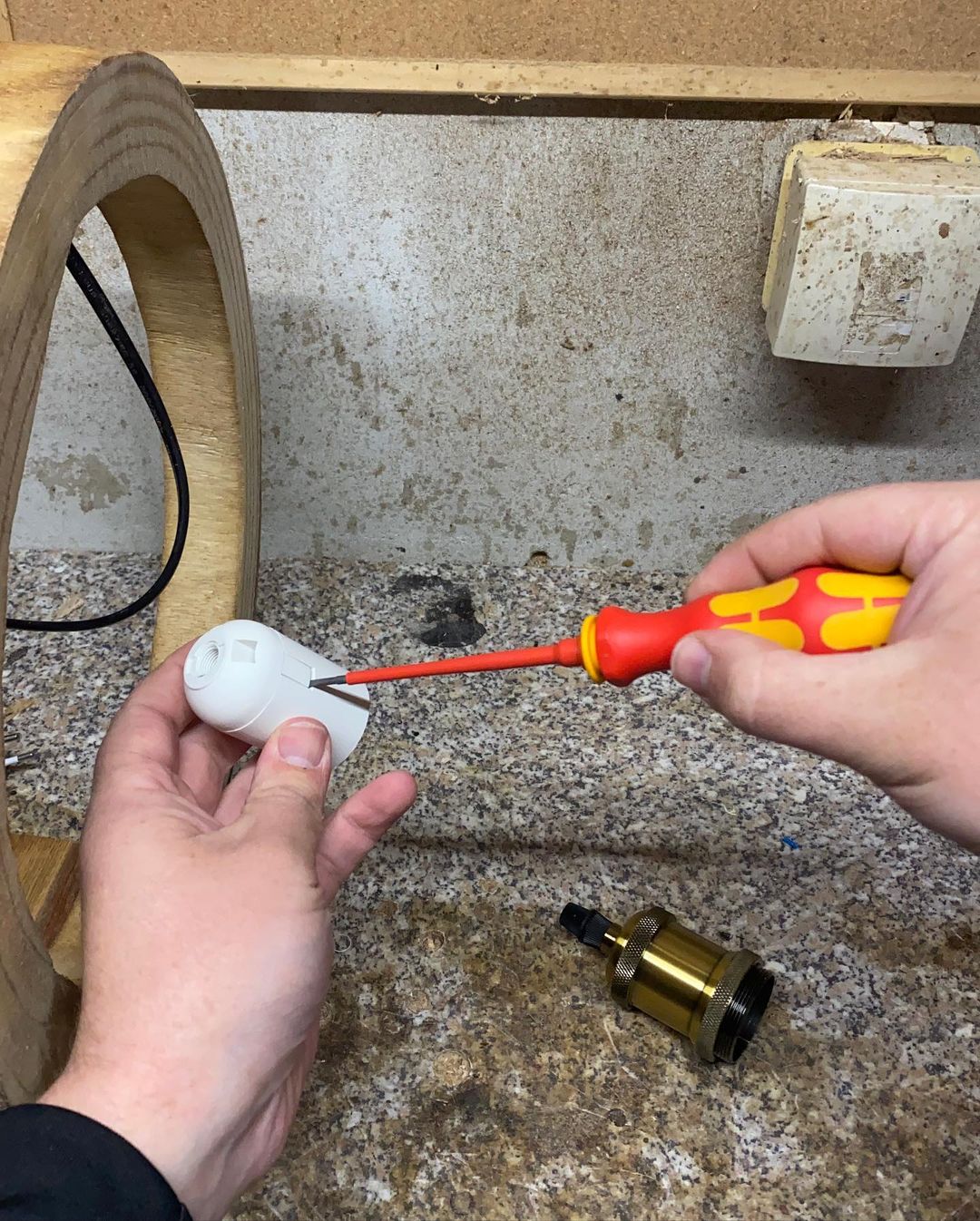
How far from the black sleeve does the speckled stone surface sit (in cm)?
29

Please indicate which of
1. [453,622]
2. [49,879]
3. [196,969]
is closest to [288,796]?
[196,969]

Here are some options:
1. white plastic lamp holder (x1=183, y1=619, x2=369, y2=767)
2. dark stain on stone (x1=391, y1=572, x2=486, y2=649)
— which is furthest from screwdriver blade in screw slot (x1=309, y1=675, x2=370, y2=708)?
dark stain on stone (x1=391, y1=572, x2=486, y2=649)

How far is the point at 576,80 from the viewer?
85 centimetres

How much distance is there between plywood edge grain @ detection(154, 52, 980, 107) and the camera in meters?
0.85

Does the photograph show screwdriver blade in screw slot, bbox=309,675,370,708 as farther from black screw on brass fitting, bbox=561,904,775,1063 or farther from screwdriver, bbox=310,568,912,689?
black screw on brass fitting, bbox=561,904,775,1063

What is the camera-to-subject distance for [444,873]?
0.88 m

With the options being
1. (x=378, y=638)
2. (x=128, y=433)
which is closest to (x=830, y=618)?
(x=378, y=638)

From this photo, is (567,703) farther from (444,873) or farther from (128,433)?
(128,433)

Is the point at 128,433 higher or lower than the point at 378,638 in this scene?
higher

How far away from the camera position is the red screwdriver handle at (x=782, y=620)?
1.59ft

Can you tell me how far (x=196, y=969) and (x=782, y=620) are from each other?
334mm

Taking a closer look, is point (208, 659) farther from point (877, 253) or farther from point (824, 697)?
point (877, 253)

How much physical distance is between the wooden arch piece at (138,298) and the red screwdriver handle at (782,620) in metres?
0.31

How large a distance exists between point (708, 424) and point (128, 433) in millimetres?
641
